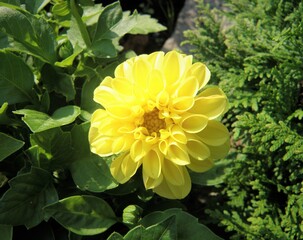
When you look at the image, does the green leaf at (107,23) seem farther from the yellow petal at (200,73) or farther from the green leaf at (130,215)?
the green leaf at (130,215)

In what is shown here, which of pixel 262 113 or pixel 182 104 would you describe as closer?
pixel 182 104

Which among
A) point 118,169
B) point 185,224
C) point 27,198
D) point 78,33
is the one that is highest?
point 78,33

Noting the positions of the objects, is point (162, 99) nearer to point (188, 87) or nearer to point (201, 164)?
point (188, 87)

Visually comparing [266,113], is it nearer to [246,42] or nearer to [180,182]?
[246,42]

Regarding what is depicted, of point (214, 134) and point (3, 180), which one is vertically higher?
point (214, 134)

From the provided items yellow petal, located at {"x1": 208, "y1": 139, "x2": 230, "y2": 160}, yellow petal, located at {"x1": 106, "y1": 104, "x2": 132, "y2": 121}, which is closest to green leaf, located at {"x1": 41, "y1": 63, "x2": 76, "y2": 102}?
yellow petal, located at {"x1": 106, "y1": 104, "x2": 132, "y2": 121}

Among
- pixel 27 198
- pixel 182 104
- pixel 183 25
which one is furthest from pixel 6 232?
pixel 183 25

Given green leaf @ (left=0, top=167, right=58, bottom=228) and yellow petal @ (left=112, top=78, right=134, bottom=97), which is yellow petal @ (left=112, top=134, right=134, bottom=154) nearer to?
yellow petal @ (left=112, top=78, right=134, bottom=97)

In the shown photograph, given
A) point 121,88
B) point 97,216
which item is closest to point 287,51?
point 121,88
